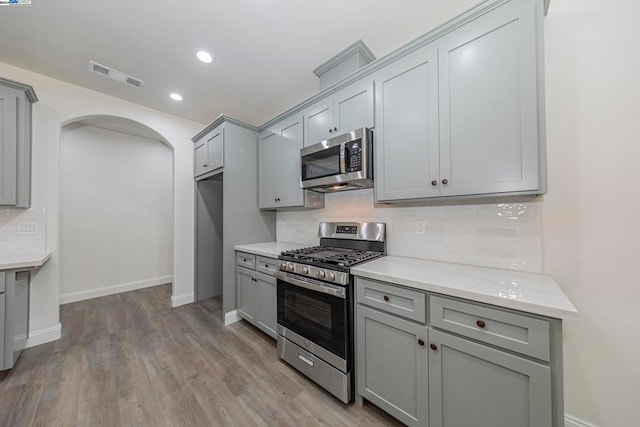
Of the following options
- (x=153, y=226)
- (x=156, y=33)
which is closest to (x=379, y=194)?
(x=156, y=33)

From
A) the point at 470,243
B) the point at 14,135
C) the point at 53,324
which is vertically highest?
the point at 14,135

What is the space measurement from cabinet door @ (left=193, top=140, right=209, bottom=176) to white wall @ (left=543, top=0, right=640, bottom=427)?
354cm

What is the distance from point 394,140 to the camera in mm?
1753

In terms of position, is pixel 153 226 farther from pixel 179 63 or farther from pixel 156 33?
pixel 156 33

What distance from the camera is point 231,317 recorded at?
2.83m

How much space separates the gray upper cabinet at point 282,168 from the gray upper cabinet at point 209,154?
49 centimetres

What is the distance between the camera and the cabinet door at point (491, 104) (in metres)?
1.23

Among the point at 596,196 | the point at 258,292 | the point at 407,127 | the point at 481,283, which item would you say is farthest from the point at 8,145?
the point at 596,196

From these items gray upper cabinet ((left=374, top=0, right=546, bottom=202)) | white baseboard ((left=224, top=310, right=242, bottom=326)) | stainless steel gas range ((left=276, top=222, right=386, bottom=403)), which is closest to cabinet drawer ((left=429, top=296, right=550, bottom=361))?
stainless steel gas range ((left=276, top=222, right=386, bottom=403))

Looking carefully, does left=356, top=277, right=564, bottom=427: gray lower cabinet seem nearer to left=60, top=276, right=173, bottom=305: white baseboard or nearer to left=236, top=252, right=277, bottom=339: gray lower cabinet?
left=236, top=252, right=277, bottom=339: gray lower cabinet

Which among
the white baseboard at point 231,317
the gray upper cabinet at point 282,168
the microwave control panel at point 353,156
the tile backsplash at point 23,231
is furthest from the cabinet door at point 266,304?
the tile backsplash at point 23,231

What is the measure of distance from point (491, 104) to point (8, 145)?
3981 mm

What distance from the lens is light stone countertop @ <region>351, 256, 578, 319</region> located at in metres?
0.95

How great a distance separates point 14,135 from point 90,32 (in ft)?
4.07
